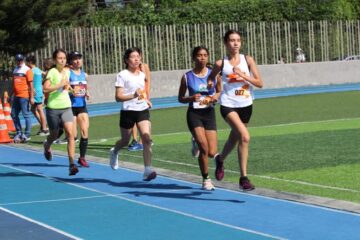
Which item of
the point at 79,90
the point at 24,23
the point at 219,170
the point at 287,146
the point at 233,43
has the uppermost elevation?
the point at 24,23

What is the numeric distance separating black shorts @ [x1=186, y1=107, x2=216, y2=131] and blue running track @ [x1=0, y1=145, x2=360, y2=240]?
32.4 inches

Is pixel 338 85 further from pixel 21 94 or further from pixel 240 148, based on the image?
pixel 240 148

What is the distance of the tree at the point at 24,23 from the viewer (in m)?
29.4

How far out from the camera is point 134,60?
1130 cm

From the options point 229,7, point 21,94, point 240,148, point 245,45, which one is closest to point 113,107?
point 245,45

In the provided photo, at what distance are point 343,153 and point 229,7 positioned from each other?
32136mm

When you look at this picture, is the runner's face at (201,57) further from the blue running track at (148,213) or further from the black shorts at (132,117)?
the blue running track at (148,213)

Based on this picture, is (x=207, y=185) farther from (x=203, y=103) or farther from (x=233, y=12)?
(x=233, y=12)

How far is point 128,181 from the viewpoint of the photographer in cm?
1179

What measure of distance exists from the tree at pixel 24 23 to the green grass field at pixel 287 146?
20.8 feet

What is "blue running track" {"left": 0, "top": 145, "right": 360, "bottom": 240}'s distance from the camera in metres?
8.02

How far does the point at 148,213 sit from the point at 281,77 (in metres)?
28.4

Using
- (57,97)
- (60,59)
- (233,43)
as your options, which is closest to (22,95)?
(60,59)

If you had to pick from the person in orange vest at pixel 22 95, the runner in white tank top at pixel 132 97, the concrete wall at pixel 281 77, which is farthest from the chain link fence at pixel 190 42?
the runner in white tank top at pixel 132 97
